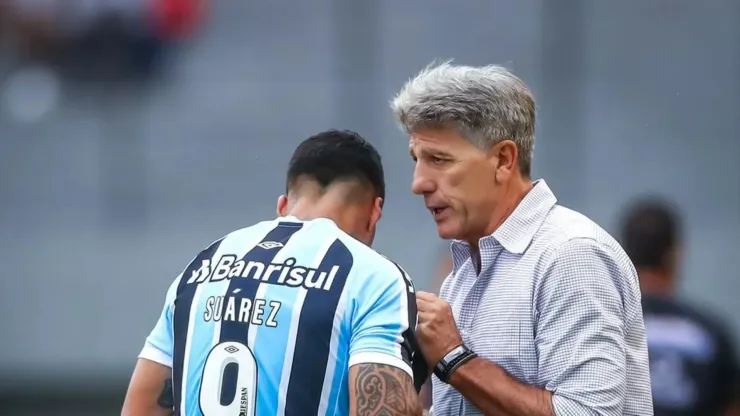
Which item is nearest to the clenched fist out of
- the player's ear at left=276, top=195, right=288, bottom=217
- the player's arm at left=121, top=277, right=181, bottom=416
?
the player's ear at left=276, top=195, right=288, bottom=217

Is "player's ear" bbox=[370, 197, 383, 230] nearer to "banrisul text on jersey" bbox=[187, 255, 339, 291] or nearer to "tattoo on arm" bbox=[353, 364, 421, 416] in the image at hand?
"banrisul text on jersey" bbox=[187, 255, 339, 291]

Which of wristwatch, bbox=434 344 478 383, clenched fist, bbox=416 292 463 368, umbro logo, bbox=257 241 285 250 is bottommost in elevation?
wristwatch, bbox=434 344 478 383

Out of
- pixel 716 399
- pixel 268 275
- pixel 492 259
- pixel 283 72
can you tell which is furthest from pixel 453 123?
pixel 283 72

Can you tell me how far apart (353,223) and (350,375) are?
1.62 feet

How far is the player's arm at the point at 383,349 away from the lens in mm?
2576

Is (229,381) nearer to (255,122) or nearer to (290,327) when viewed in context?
(290,327)

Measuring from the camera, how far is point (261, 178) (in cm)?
977

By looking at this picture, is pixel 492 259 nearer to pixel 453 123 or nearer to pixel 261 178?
pixel 453 123

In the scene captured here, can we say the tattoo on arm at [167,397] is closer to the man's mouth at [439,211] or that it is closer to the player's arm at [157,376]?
the player's arm at [157,376]

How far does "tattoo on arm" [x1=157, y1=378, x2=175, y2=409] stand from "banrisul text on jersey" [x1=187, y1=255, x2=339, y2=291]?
0.88 feet

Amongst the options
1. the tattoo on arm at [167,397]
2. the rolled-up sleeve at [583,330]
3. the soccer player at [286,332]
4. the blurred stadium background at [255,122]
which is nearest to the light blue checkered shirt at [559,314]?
the rolled-up sleeve at [583,330]

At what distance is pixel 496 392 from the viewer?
2.70 m

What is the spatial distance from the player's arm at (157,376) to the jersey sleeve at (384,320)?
509mm

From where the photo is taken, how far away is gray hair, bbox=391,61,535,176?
287 cm
